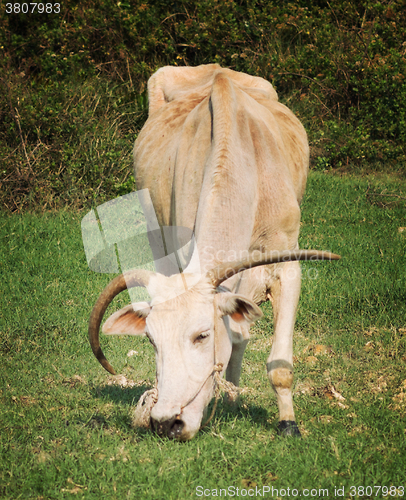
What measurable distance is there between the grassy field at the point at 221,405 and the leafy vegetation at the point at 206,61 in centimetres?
222

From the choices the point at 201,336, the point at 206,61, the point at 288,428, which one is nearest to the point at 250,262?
the point at 201,336

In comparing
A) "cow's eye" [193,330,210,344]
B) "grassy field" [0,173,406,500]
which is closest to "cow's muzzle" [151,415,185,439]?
"grassy field" [0,173,406,500]

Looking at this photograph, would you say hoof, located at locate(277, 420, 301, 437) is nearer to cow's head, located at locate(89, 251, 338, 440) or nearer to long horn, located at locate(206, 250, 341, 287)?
cow's head, located at locate(89, 251, 338, 440)

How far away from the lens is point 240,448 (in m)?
3.32

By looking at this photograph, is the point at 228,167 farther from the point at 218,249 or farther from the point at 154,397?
the point at 154,397

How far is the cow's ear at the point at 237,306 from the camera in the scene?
319 cm

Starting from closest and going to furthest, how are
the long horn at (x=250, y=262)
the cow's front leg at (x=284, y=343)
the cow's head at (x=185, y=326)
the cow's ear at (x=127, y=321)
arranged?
the cow's head at (x=185, y=326), the long horn at (x=250, y=262), the cow's ear at (x=127, y=321), the cow's front leg at (x=284, y=343)

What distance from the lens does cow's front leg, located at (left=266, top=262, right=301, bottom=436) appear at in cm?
366

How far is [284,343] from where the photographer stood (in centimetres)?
382

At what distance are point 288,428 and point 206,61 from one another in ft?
29.5

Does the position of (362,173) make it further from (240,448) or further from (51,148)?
(240,448)

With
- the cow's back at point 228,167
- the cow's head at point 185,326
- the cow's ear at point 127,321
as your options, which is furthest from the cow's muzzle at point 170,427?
the cow's back at point 228,167

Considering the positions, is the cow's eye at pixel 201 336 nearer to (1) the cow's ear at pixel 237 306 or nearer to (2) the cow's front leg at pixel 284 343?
(1) the cow's ear at pixel 237 306

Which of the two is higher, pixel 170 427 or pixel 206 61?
pixel 170 427
